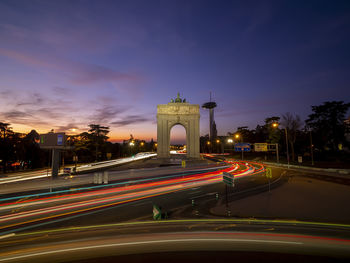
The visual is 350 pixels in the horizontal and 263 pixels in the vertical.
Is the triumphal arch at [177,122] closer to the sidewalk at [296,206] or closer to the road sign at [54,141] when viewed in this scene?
the road sign at [54,141]

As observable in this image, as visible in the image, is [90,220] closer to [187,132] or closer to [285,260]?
[285,260]

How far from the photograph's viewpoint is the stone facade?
5512 centimetres

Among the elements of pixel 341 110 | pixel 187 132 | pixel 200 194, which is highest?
pixel 341 110

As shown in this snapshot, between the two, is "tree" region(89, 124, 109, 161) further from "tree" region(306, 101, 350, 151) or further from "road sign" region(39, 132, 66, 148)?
"tree" region(306, 101, 350, 151)

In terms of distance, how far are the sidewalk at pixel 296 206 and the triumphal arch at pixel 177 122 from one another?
40275 millimetres

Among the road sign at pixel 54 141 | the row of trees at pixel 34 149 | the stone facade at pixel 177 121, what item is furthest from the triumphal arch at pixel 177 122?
the road sign at pixel 54 141

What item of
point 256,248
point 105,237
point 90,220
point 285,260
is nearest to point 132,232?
point 105,237

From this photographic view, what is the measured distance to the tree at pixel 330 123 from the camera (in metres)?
43.3

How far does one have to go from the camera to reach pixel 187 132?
183ft

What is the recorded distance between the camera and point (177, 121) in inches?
2186

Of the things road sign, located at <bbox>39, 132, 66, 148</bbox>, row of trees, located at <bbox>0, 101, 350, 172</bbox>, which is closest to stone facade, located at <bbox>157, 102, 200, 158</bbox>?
row of trees, located at <bbox>0, 101, 350, 172</bbox>

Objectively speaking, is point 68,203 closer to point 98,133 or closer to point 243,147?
point 243,147

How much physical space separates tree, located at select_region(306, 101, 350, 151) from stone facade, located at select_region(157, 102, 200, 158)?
3413cm

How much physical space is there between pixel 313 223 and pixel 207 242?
638 centimetres
